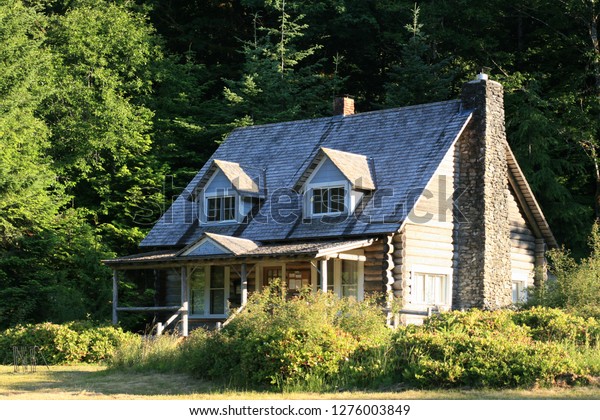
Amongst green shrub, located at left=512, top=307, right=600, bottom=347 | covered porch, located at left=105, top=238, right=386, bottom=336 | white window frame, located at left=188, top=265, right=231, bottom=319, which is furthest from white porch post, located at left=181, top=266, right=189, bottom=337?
green shrub, located at left=512, top=307, right=600, bottom=347

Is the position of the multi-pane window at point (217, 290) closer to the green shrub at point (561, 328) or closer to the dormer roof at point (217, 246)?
the dormer roof at point (217, 246)

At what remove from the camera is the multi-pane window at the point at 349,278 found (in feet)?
105

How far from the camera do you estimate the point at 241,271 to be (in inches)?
1245

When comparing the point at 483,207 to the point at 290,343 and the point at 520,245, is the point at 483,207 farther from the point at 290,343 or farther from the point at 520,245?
the point at 290,343

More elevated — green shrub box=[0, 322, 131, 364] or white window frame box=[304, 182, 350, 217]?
white window frame box=[304, 182, 350, 217]

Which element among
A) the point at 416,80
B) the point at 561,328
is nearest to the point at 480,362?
the point at 561,328

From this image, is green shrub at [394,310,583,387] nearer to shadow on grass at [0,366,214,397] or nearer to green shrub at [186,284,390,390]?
green shrub at [186,284,390,390]

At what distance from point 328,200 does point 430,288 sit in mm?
4194

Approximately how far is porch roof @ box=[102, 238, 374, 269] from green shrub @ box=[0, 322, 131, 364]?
11.3ft

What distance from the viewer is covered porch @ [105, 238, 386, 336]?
30.6 metres

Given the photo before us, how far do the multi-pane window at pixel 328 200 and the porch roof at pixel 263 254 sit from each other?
1315mm

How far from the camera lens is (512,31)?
48688 mm

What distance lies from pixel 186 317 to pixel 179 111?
1916 cm

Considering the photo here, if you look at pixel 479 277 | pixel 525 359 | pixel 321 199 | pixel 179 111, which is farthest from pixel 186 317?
pixel 179 111
